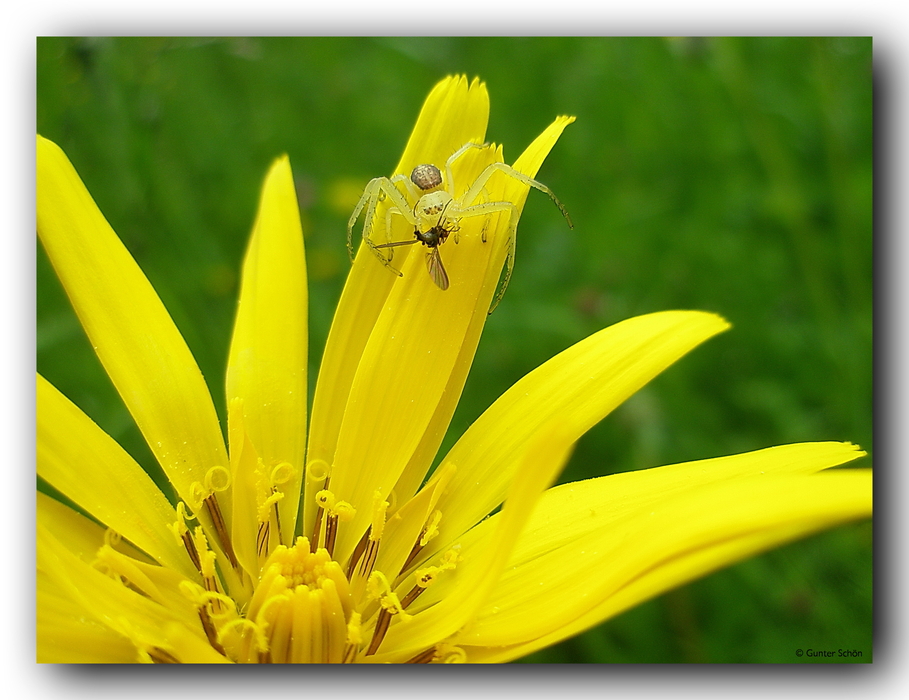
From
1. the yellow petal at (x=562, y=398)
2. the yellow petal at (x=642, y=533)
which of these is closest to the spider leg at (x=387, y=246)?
the yellow petal at (x=562, y=398)

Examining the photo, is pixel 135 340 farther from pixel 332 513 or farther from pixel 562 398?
pixel 562 398

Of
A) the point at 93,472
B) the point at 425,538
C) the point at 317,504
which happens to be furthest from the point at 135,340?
the point at 425,538

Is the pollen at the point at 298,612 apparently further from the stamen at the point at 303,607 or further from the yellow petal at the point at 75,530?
the yellow petal at the point at 75,530

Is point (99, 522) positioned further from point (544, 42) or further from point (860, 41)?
point (860, 41)

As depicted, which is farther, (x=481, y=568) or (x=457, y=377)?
(x=457, y=377)

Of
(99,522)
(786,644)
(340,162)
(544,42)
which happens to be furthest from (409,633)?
(544,42)

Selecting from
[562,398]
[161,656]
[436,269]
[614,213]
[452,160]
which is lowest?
[161,656]
